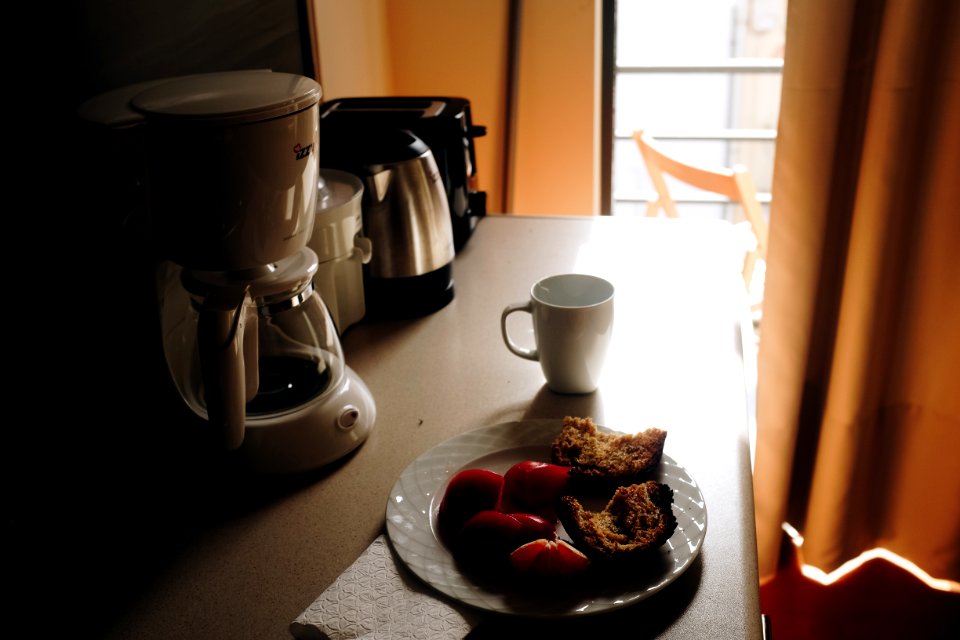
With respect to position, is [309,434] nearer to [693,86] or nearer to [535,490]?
[535,490]

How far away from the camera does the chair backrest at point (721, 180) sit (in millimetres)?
1819

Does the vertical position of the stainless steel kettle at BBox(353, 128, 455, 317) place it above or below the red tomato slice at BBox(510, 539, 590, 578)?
above

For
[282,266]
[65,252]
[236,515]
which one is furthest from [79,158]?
[236,515]

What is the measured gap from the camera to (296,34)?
1393mm

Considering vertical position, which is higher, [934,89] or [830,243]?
[934,89]

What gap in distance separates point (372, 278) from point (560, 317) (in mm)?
329

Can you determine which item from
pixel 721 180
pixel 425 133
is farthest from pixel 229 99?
pixel 721 180

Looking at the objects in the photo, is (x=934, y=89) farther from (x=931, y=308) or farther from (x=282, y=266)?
(x=282, y=266)

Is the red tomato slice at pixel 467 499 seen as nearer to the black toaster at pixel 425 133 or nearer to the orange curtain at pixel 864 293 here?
the black toaster at pixel 425 133

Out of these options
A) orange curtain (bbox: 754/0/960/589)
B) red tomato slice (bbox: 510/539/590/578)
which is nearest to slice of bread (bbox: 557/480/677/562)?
red tomato slice (bbox: 510/539/590/578)

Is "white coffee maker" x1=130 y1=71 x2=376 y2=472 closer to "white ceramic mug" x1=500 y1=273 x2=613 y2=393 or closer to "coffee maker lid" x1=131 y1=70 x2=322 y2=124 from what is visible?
"coffee maker lid" x1=131 y1=70 x2=322 y2=124

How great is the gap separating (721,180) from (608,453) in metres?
1.22

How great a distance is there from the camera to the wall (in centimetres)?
200

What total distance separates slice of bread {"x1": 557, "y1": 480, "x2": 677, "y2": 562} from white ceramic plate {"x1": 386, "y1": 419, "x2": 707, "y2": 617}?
2 cm
